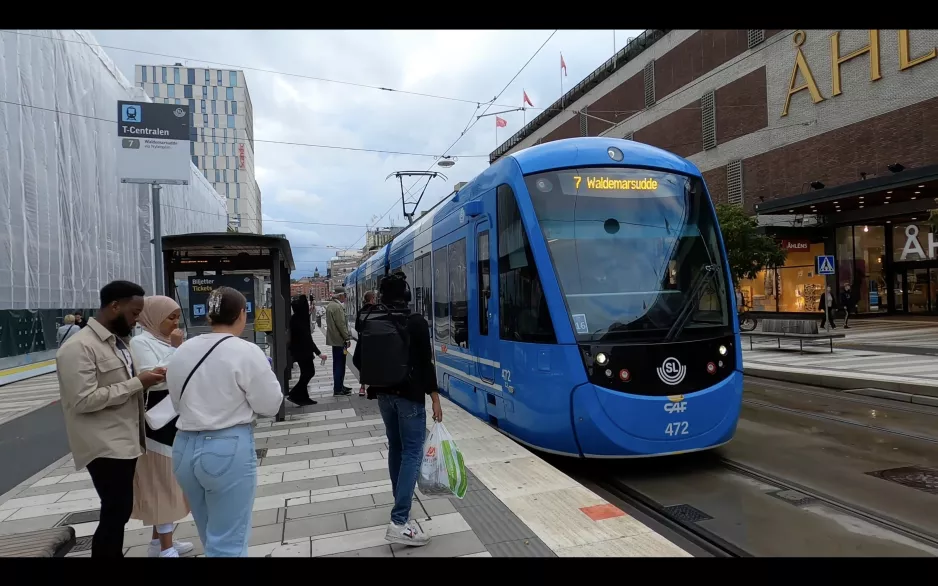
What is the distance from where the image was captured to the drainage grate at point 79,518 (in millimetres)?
4801

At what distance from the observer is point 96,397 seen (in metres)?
3.16

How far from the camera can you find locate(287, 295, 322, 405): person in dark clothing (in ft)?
31.5

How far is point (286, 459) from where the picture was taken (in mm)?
6453

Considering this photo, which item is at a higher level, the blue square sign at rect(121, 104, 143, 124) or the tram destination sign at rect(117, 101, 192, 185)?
the blue square sign at rect(121, 104, 143, 124)

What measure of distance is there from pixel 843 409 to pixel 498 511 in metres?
7.14

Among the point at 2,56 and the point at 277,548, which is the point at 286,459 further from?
the point at 2,56

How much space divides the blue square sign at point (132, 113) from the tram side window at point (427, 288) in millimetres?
8335

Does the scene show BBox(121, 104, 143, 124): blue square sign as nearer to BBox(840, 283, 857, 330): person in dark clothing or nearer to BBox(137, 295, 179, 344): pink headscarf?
BBox(137, 295, 179, 344): pink headscarf

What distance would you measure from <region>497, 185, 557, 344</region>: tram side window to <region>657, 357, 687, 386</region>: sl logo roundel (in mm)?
1017

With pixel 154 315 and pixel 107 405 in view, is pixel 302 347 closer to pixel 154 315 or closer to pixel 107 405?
pixel 154 315

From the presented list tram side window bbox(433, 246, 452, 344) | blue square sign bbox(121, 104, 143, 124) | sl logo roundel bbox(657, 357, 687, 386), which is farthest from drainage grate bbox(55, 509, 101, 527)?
blue square sign bbox(121, 104, 143, 124)

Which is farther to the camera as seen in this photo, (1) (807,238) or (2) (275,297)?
(1) (807,238)

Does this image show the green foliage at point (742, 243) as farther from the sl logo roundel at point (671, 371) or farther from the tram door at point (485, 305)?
the sl logo roundel at point (671, 371)

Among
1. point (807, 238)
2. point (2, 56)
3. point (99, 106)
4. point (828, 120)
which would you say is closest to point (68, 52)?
point (99, 106)
